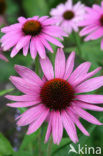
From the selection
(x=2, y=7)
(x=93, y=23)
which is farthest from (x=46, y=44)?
(x=2, y=7)

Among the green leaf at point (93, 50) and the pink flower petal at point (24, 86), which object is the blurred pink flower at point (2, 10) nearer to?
the green leaf at point (93, 50)

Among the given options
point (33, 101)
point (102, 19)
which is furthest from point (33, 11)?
point (33, 101)

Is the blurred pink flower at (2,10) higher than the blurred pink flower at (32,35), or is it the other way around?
the blurred pink flower at (2,10)

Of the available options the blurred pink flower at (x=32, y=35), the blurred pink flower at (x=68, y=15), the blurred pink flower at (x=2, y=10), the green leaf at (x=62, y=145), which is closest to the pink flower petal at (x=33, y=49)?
the blurred pink flower at (x=32, y=35)

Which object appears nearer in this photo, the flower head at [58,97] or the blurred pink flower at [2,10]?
the flower head at [58,97]

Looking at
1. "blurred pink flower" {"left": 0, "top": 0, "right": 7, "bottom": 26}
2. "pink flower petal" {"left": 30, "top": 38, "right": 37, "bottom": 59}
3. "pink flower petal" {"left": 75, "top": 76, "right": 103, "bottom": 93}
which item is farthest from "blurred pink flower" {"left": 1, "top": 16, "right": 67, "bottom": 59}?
"blurred pink flower" {"left": 0, "top": 0, "right": 7, "bottom": 26}

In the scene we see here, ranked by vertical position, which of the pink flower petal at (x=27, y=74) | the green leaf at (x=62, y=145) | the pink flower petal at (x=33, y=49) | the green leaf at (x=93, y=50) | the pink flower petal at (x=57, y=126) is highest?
the green leaf at (x=93, y=50)

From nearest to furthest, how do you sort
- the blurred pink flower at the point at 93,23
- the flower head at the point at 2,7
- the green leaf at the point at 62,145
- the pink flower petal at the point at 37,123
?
the pink flower petal at the point at 37,123, the green leaf at the point at 62,145, the blurred pink flower at the point at 93,23, the flower head at the point at 2,7

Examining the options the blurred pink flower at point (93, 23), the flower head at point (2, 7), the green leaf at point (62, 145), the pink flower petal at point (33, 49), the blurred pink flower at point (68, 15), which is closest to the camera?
the pink flower petal at point (33, 49)
